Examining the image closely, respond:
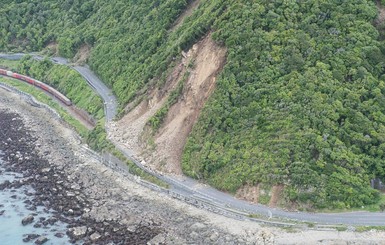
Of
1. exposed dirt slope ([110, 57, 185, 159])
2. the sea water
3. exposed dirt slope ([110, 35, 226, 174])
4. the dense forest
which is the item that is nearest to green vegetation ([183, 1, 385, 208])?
the dense forest

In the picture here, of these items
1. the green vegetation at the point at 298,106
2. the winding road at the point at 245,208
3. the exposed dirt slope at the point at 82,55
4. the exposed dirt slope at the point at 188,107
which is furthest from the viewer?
the exposed dirt slope at the point at 82,55

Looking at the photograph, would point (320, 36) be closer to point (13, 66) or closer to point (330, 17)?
point (330, 17)

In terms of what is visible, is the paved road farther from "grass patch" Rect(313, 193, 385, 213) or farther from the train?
"grass patch" Rect(313, 193, 385, 213)

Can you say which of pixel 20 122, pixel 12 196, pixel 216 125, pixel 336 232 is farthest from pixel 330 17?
pixel 20 122

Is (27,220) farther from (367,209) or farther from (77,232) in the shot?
(367,209)

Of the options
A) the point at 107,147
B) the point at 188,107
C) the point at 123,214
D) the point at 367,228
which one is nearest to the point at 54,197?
the point at 123,214

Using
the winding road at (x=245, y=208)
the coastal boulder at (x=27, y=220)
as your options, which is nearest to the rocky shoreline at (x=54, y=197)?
the coastal boulder at (x=27, y=220)

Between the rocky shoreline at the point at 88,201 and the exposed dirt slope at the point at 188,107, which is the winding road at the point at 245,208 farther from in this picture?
the exposed dirt slope at the point at 188,107

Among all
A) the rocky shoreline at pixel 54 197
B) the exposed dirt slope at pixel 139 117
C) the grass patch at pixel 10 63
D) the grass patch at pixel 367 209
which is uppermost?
the grass patch at pixel 10 63
